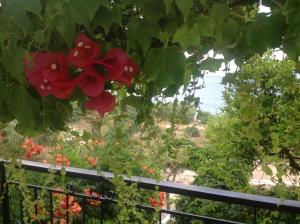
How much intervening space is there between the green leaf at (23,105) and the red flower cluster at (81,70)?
0.04 meters

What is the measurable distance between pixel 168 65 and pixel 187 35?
0.06 metres

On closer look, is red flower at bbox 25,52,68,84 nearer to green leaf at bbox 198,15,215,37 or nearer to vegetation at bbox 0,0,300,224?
vegetation at bbox 0,0,300,224

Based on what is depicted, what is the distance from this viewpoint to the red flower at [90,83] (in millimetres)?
574

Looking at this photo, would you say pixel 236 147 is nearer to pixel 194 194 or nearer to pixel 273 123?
pixel 273 123

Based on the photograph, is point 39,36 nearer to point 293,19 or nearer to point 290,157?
point 293,19

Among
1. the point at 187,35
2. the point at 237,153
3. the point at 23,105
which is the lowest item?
the point at 237,153

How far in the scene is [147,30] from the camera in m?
0.58

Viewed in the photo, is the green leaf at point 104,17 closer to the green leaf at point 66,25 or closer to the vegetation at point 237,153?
the green leaf at point 66,25

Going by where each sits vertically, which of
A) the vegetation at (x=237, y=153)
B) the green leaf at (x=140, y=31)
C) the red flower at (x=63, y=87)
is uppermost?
the green leaf at (x=140, y=31)

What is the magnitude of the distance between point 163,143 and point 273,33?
55 centimetres

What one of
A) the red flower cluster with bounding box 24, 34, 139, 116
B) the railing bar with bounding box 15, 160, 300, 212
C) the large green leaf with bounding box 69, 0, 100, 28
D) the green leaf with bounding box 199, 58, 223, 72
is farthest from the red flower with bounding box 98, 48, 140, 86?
the railing bar with bounding box 15, 160, 300, 212

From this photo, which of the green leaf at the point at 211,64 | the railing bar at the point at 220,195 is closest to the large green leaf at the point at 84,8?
the green leaf at the point at 211,64

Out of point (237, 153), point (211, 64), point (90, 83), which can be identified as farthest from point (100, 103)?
point (237, 153)

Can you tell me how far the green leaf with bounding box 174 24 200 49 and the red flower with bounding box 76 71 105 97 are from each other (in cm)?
13
